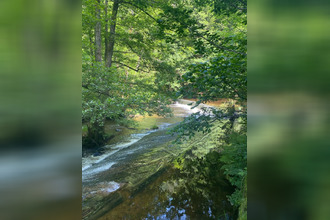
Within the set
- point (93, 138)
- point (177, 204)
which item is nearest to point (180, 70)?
point (177, 204)

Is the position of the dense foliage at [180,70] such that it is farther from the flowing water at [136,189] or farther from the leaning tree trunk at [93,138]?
the flowing water at [136,189]

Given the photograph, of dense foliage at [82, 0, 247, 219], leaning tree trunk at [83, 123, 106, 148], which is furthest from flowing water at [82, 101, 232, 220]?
leaning tree trunk at [83, 123, 106, 148]

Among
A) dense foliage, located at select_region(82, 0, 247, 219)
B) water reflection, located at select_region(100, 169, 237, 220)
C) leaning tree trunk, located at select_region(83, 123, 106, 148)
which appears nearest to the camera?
dense foliage, located at select_region(82, 0, 247, 219)

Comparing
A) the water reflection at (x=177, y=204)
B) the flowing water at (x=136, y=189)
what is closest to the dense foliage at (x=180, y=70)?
the water reflection at (x=177, y=204)

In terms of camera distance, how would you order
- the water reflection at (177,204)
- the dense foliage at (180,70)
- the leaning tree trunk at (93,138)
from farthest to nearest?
the leaning tree trunk at (93,138) → the water reflection at (177,204) → the dense foliage at (180,70)

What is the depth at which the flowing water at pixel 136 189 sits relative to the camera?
3809 mm

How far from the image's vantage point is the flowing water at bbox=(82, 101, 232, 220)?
150 inches

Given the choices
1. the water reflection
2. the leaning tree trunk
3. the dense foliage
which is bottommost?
the water reflection

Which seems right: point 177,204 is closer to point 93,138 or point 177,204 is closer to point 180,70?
point 180,70

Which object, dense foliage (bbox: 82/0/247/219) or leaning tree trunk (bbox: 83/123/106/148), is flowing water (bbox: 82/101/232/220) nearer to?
dense foliage (bbox: 82/0/247/219)
